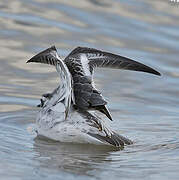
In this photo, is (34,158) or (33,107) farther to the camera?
(33,107)

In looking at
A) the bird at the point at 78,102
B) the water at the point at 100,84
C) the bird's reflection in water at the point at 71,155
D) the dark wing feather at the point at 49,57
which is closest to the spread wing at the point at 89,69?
the bird at the point at 78,102

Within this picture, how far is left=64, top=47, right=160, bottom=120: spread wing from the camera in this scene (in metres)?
7.59

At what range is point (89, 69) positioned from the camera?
7.95 m

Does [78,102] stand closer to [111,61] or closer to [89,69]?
[89,69]

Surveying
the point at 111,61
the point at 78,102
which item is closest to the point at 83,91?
the point at 78,102

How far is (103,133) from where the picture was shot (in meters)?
7.94

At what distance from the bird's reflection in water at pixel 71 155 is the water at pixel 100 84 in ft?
0.03

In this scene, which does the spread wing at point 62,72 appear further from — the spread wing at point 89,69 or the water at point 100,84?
the water at point 100,84

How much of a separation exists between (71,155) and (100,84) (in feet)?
10.6

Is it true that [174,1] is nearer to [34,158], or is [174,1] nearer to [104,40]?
[104,40]

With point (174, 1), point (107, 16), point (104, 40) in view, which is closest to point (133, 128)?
point (104, 40)

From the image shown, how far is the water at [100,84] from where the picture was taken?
23.6 feet

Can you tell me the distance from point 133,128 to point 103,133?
991 mm

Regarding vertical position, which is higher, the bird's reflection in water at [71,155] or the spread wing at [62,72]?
the spread wing at [62,72]
